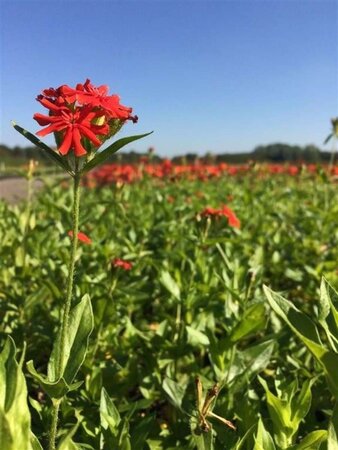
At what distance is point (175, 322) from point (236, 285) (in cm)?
30

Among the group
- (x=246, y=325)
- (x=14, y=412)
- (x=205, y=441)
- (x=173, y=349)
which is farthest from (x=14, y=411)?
(x=173, y=349)

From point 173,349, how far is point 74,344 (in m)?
0.87

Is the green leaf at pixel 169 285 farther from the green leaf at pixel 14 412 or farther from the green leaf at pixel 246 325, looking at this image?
the green leaf at pixel 14 412

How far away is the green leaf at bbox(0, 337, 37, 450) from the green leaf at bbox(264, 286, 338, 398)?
46 cm

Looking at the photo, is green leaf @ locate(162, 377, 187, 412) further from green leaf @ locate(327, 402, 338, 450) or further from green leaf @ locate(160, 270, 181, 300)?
green leaf @ locate(327, 402, 338, 450)

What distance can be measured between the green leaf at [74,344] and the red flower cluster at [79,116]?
0.35m

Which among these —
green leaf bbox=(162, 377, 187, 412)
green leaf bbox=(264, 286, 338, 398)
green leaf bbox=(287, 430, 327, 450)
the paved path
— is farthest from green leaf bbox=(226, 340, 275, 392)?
the paved path

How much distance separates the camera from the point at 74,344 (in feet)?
3.81

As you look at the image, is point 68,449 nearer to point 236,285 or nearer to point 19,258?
point 236,285

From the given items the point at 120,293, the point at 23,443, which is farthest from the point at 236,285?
the point at 23,443

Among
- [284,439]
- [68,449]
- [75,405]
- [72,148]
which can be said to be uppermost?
[72,148]

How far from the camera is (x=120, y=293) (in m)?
2.25

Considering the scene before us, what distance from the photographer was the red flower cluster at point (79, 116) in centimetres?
110

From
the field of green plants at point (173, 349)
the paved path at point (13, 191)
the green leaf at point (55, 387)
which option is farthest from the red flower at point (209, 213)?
the paved path at point (13, 191)
